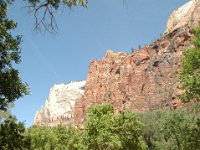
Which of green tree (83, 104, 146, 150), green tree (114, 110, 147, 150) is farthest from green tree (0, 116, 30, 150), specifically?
green tree (114, 110, 147, 150)

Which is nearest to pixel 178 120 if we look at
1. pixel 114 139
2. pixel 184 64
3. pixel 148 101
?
pixel 114 139

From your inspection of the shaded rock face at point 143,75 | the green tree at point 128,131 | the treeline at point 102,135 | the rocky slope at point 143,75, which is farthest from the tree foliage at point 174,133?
the shaded rock face at point 143,75

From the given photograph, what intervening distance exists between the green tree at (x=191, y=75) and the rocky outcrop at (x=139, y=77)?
10854 centimetres

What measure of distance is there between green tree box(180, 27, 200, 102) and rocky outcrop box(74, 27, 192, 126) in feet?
→ 356

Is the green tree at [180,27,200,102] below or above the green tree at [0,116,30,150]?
above

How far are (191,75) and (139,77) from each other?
462ft

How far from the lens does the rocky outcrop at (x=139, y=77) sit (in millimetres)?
148500

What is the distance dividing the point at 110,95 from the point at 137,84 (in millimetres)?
15002

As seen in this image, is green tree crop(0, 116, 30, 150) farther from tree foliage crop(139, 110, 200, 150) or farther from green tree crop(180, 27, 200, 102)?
tree foliage crop(139, 110, 200, 150)

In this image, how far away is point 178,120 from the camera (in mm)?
62156

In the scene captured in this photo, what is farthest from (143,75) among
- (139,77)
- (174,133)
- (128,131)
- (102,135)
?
(102,135)

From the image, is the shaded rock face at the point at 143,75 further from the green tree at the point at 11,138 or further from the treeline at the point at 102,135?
the green tree at the point at 11,138

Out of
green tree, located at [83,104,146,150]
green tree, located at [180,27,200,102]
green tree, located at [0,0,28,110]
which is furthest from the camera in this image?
green tree, located at [83,104,146,150]

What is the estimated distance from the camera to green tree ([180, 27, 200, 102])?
2631 centimetres
